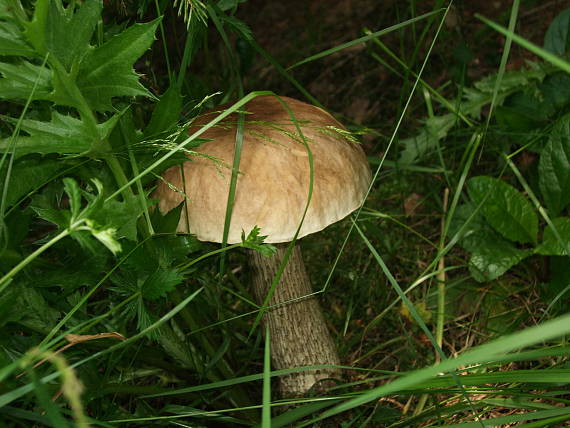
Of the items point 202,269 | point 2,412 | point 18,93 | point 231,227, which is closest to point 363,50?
point 202,269

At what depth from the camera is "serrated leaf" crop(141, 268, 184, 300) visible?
948mm

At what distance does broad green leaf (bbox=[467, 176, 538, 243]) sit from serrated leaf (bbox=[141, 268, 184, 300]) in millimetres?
856

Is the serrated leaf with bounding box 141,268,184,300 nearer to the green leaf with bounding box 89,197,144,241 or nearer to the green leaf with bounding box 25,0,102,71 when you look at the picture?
the green leaf with bounding box 89,197,144,241

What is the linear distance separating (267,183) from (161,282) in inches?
10.0

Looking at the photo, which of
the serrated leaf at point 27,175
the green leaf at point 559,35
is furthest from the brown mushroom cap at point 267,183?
the green leaf at point 559,35

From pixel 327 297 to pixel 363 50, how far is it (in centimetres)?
Answer: 120

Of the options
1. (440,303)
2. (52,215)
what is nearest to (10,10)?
(52,215)

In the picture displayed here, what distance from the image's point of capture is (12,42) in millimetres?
775

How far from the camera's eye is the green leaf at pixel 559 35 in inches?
64.2

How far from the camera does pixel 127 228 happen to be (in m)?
0.91

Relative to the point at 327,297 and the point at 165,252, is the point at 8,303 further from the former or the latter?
the point at 327,297

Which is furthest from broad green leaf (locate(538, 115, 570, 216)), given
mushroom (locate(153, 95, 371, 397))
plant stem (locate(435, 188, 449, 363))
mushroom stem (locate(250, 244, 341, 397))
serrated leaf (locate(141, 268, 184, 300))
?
serrated leaf (locate(141, 268, 184, 300))

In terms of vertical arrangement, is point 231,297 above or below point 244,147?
below

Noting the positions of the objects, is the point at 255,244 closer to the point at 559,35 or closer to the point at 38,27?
the point at 38,27
